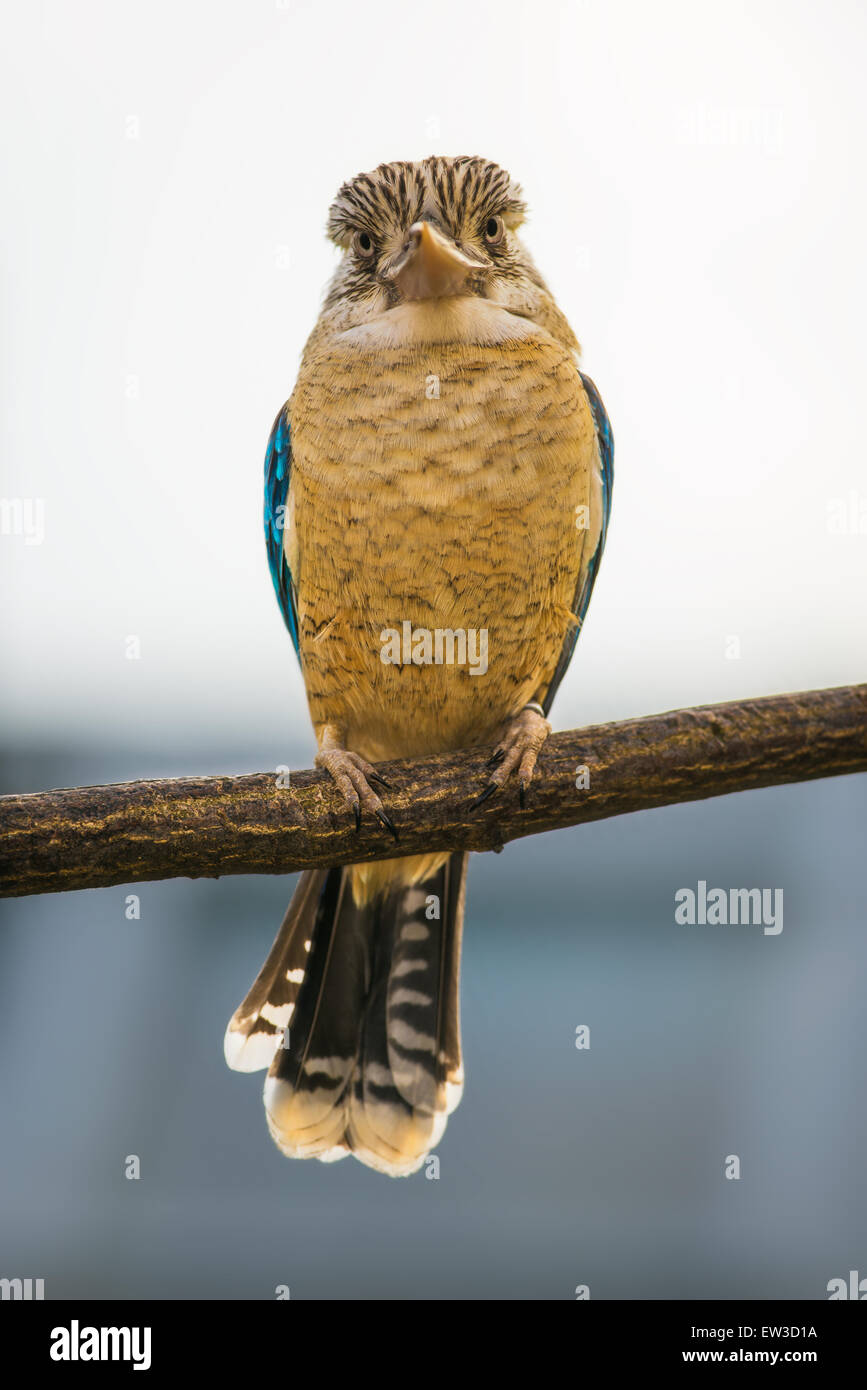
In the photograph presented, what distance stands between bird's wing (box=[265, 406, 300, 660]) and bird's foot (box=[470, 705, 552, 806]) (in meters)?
0.67

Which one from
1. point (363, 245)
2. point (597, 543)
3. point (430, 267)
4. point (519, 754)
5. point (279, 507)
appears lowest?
point (519, 754)

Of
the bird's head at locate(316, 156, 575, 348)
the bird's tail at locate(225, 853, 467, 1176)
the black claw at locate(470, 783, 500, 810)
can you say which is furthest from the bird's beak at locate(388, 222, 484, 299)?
the bird's tail at locate(225, 853, 467, 1176)

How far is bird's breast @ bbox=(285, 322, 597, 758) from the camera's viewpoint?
200 centimetres

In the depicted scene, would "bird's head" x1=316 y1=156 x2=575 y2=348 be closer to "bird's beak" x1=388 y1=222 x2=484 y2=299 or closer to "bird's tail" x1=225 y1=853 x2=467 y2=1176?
"bird's beak" x1=388 y1=222 x2=484 y2=299

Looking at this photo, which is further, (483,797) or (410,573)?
(410,573)

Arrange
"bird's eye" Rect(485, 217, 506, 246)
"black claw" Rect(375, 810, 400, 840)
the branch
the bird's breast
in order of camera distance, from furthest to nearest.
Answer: "bird's eye" Rect(485, 217, 506, 246) → the bird's breast → "black claw" Rect(375, 810, 400, 840) → the branch

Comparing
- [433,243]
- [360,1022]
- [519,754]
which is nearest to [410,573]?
[519,754]

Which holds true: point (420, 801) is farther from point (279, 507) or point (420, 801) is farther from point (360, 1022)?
point (279, 507)

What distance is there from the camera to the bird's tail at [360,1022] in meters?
2.30

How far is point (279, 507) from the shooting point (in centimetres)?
239

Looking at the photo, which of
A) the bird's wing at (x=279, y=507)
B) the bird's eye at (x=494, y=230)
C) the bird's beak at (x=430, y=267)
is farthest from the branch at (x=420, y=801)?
the bird's eye at (x=494, y=230)

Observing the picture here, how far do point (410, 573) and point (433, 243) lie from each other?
2.21 ft

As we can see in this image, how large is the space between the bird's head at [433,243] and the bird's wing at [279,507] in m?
0.30

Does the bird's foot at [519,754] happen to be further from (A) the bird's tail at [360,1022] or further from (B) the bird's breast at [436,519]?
(A) the bird's tail at [360,1022]
